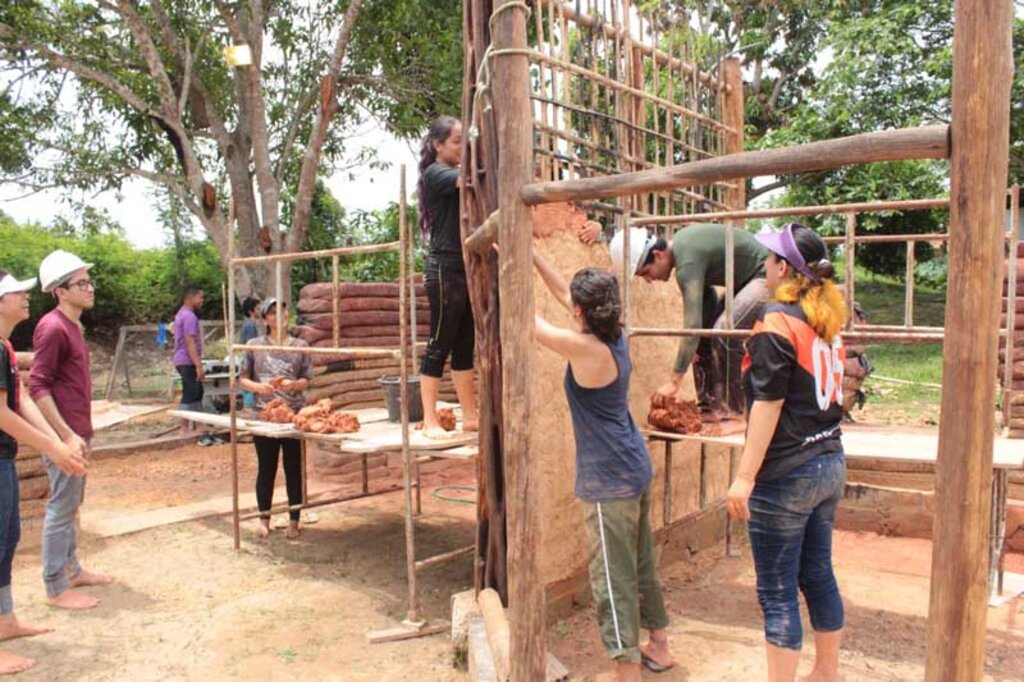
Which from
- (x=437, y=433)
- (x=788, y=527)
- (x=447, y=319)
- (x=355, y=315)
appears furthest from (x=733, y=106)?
(x=355, y=315)

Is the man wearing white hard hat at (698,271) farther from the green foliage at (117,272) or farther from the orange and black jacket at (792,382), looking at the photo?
the green foliage at (117,272)

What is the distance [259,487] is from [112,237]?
16877 millimetres

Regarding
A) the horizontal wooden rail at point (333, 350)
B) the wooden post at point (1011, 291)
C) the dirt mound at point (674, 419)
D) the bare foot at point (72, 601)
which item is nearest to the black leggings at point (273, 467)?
the horizontal wooden rail at point (333, 350)

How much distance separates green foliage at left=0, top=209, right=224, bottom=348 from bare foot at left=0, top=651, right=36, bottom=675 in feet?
46.8

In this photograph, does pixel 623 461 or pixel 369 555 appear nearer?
pixel 623 461

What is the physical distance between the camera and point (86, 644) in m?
4.30

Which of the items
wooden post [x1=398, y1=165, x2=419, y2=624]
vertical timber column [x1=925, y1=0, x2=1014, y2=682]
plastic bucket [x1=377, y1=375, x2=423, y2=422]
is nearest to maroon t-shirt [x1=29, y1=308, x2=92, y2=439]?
plastic bucket [x1=377, y1=375, x2=423, y2=422]

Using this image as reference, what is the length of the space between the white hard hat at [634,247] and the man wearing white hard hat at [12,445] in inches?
131

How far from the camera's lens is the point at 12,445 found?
13.5 ft

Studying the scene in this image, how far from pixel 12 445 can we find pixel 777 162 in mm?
4214

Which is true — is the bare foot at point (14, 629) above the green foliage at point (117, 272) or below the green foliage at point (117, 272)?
below

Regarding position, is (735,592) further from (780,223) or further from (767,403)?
(780,223)

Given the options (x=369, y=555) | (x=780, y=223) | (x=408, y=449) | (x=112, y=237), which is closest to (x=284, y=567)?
(x=369, y=555)

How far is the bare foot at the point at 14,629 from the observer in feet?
A: 14.0
